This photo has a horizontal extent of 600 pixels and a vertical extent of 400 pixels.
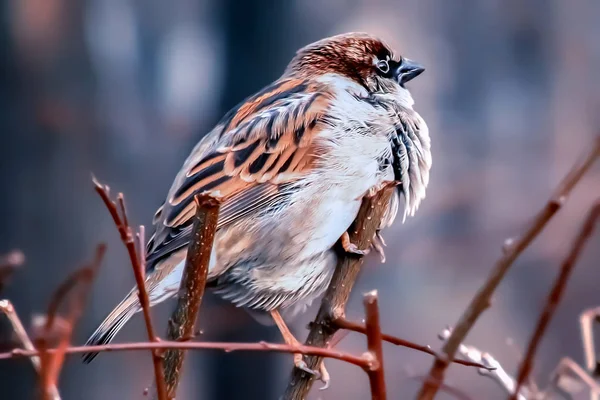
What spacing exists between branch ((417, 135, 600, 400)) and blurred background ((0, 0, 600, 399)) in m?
2.61

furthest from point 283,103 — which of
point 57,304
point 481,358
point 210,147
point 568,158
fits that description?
point 568,158

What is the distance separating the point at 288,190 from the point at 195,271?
106 centimetres

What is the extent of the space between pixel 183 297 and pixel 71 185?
3.35 m

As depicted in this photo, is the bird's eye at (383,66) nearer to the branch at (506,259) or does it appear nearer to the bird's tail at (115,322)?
the bird's tail at (115,322)

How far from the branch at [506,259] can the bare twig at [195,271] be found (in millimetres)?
473

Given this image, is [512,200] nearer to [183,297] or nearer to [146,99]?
[146,99]

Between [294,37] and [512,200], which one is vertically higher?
[294,37]


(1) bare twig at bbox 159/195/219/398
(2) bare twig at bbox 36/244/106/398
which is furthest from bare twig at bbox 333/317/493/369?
(2) bare twig at bbox 36/244/106/398

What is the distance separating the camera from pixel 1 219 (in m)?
4.52

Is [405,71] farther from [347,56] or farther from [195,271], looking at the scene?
[195,271]

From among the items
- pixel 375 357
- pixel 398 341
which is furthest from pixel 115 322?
pixel 375 357

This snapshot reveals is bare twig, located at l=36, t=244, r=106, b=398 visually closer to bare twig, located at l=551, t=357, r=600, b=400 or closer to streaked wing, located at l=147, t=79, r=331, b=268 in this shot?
bare twig, located at l=551, t=357, r=600, b=400

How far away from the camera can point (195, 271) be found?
146cm

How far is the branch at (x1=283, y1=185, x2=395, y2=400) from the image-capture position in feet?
5.71
